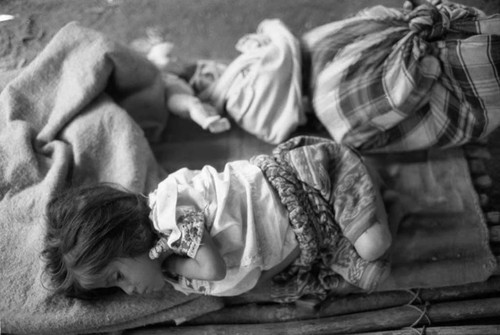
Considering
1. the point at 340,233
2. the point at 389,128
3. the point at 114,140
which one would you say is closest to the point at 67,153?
the point at 114,140

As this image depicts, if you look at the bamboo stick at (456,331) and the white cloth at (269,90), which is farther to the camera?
the white cloth at (269,90)

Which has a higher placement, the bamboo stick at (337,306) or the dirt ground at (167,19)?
the dirt ground at (167,19)

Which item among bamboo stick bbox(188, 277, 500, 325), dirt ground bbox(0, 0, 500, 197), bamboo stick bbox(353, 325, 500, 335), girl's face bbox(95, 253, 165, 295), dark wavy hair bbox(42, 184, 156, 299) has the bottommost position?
bamboo stick bbox(353, 325, 500, 335)

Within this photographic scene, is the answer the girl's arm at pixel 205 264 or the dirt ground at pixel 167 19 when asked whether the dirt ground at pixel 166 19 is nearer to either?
the dirt ground at pixel 167 19

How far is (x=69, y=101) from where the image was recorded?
124 cm

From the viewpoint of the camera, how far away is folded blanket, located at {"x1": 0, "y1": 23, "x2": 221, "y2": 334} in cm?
107

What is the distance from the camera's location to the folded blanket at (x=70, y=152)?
107cm

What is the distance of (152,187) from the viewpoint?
1213 millimetres

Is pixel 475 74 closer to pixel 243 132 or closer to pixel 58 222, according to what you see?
pixel 243 132

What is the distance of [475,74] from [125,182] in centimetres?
95

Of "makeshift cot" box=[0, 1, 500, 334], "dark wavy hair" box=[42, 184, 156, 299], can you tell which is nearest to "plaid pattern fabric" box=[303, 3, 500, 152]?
"makeshift cot" box=[0, 1, 500, 334]

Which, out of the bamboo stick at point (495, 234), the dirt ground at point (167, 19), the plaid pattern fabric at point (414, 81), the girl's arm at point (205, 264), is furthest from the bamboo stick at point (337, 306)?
the dirt ground at point (167, 19)

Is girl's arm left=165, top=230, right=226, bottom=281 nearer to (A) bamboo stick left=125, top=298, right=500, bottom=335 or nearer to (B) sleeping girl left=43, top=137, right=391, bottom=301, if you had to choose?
(B) sleeping girl left=43, top=137, right=391, bottom=301

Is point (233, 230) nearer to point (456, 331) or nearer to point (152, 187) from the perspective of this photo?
point (152, 187)
